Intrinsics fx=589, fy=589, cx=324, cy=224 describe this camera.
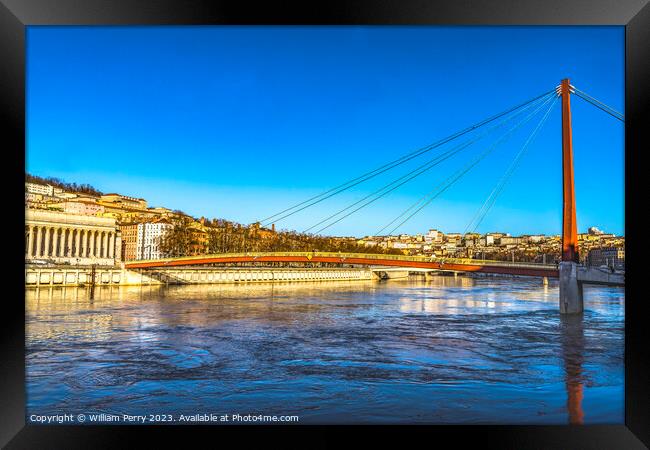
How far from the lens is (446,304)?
12141 mm

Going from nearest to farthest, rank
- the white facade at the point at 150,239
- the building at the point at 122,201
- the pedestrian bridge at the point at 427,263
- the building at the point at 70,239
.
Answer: the pedestrian bridge at the point at 427,263
the building at the point at 70,239
the white facade at the point at 150,239
the building at the point at 122,201

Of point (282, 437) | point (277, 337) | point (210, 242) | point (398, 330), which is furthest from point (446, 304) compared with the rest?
point (210, 242)

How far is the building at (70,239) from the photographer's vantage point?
1817 centimetres

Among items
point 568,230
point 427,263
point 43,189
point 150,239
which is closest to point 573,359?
point 568,230

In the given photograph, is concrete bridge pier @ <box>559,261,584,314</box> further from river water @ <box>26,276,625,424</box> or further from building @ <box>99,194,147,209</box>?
building @ <box>99,194,147,209</box>

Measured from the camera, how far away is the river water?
344cm

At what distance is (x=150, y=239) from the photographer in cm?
2459

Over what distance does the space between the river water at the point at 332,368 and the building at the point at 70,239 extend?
11.0 meters

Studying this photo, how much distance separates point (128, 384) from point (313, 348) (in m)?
2.08

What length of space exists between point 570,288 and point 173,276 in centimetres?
1401

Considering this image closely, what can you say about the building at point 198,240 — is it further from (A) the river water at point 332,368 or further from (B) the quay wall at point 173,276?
(A) the river water at point 332,368
